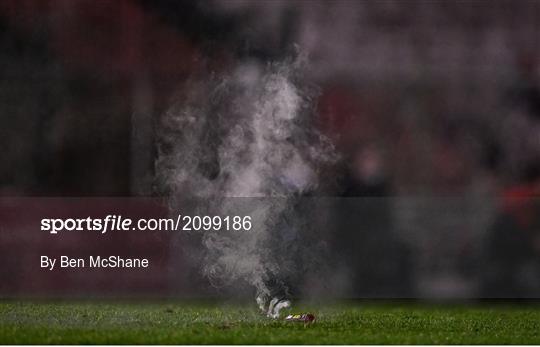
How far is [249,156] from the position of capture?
1245 centimetres

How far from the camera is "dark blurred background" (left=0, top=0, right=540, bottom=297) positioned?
12.3 m

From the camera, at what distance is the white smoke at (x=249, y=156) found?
1219 cm

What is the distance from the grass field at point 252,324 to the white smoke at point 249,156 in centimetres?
74

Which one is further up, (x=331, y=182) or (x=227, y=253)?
(x=331, y=182)

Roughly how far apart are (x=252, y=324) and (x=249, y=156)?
2931 millimetres

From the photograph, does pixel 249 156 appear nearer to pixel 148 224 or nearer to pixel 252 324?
pixel 148 224

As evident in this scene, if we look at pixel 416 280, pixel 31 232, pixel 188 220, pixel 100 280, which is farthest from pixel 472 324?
pixel 31 232

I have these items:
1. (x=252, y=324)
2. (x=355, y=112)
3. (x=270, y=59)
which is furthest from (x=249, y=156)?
(x=252, y=324)

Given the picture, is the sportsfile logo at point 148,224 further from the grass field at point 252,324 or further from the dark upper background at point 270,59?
the grass field at point 252,324

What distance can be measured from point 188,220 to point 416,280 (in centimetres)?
270

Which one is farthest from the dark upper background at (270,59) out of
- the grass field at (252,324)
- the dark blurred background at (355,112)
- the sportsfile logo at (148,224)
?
the grass field at (252,324)

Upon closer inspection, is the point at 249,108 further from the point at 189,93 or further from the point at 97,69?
the point at 97,69

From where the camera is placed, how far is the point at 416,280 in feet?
41.0

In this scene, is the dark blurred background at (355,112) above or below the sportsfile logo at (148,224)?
above
